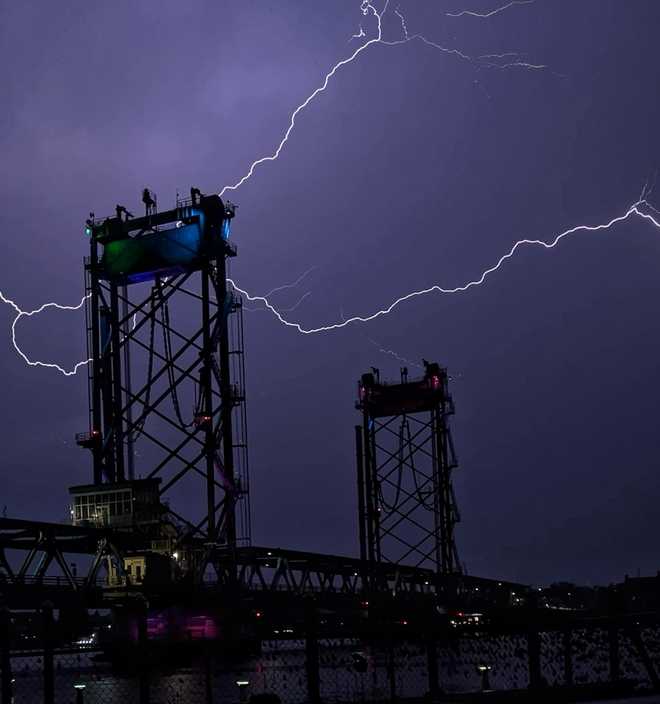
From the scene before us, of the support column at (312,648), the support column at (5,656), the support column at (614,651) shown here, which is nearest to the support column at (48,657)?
the support column at (5,656)

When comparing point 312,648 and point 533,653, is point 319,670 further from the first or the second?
point 312,648

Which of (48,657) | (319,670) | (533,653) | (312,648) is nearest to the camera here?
(48,657)

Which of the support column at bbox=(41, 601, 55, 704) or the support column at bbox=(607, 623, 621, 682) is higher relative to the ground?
the support column at bbox=(41, 601, 55, 704)

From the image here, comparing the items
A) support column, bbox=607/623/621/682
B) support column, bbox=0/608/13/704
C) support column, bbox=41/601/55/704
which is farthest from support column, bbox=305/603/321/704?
support column, bbox=607/623/621/682

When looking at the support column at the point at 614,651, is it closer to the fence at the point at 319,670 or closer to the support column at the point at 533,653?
the fence at the point at 319,670

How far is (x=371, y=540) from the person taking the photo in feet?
299

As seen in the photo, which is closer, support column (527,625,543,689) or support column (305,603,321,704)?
support column (305,603,321,704)

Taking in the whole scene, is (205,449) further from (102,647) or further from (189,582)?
(102,647)

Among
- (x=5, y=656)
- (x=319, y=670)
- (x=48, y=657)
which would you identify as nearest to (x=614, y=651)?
(x=48, y=657)

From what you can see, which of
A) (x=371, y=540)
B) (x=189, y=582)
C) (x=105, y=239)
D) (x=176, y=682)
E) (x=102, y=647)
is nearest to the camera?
(x=102, y=647)

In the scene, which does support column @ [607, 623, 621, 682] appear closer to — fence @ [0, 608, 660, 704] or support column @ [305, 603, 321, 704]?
fence @ [0, 608, 660, 704]

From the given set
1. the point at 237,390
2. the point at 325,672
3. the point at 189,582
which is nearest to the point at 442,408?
the point at 237,390

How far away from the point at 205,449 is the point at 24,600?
1510cm

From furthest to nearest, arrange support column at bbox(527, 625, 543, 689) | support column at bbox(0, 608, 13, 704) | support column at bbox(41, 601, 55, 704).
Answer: support column at bbox(527, 625, 543, 689) < support column at bbox(41, 601, 55, 704) < support column at bbox(0, 608, 13, 704)
